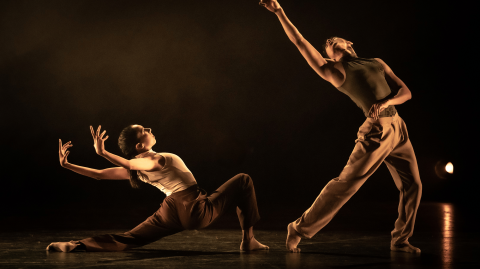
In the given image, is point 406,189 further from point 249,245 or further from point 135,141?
point 135,141

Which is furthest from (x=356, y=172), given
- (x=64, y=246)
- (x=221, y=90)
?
(x=221, y=90)

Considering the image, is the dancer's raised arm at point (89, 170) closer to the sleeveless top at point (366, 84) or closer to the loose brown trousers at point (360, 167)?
the loose brown trousers at point (360, 167)

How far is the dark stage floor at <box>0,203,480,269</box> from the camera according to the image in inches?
91.4

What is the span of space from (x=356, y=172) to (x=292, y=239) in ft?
1.61

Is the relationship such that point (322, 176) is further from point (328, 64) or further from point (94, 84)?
point (328, 64)

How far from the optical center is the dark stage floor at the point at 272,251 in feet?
7.62

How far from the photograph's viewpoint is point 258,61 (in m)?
6.35

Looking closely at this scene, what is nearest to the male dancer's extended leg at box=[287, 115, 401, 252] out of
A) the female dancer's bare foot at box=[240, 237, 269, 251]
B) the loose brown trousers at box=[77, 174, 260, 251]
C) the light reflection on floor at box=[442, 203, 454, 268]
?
the female dancer's bare foot at box=[240, 237, 269, 251]

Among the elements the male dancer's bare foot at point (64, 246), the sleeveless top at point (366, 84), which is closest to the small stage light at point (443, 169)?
the sleeveless top at point (366, 84)

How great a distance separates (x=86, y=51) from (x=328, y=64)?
4395mm

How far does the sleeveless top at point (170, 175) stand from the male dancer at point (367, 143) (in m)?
0.62

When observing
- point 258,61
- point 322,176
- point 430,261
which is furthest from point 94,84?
point 430,261

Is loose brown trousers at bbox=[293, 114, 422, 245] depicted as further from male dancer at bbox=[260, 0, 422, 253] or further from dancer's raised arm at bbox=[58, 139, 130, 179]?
dancer's raised arm at bbox=[58, 139, 130, 179]

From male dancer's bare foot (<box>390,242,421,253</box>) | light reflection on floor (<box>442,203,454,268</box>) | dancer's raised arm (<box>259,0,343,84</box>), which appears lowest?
light reflection on floor (<box>442,203,454,268</box>)
